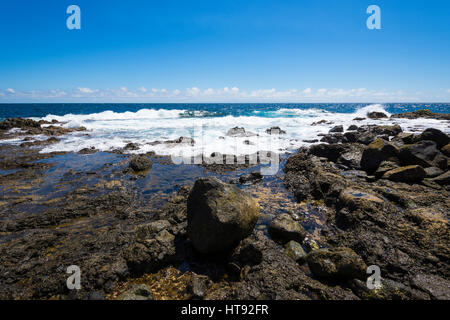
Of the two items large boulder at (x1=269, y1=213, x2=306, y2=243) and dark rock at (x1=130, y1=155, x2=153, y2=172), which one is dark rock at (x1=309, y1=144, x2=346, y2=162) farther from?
dark rock at (x1=130, y1=155, x2=153, y2=172)

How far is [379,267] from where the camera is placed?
404 centimetres

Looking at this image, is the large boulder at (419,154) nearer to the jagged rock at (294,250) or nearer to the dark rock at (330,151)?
the dark rock at (330,151)

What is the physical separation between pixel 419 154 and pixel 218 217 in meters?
9.54

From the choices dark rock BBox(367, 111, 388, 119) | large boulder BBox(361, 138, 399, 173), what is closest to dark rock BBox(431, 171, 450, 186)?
large boulder BBox(361, 138, 399, 173)

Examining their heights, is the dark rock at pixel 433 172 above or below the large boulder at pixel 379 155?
below

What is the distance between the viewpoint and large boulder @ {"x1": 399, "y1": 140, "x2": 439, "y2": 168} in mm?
8734

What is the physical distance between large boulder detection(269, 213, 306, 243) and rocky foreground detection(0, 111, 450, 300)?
0.02m

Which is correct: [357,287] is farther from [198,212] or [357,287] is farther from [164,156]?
[164,156]

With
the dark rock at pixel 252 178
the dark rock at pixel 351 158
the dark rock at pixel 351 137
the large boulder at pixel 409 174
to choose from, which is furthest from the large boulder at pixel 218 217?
the dark rock at pixel 351 137

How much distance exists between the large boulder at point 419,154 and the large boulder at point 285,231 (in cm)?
718

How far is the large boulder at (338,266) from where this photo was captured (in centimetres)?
375

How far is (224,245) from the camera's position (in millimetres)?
4285
